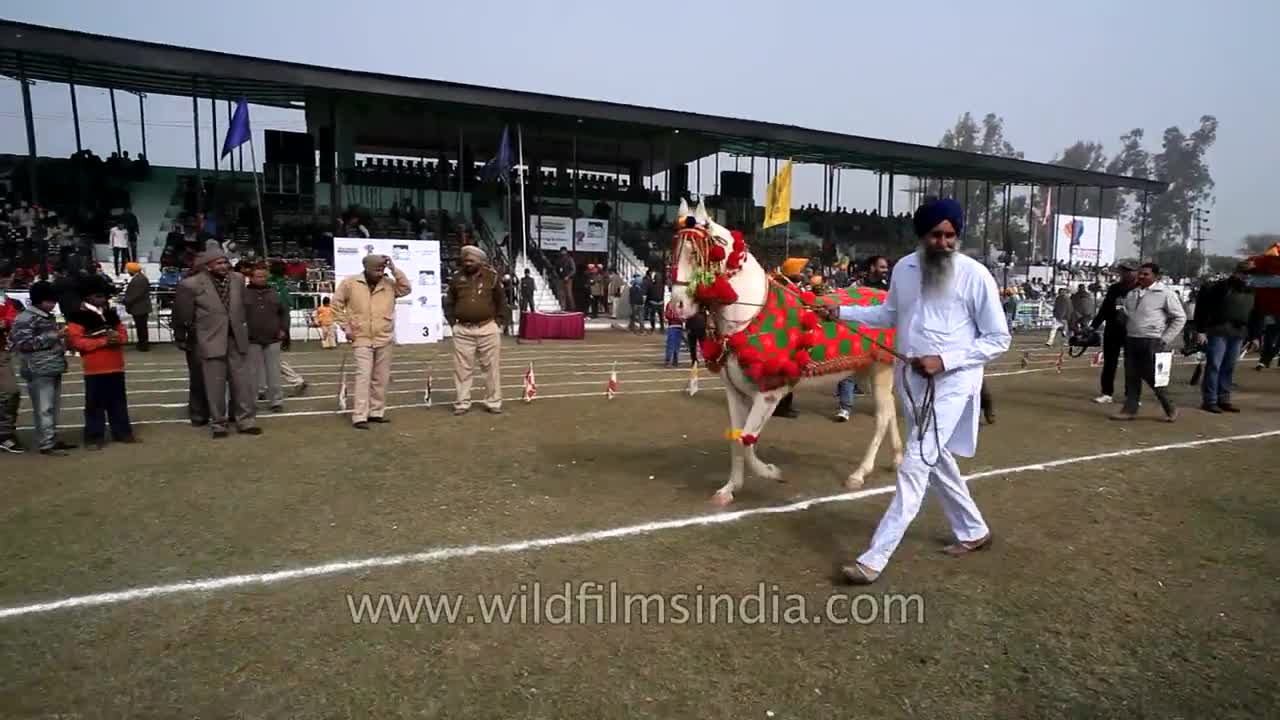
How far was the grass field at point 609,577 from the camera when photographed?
313 cm

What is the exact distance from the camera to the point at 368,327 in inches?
336

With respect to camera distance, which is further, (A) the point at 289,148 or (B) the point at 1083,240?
(B) the point at 1083,240

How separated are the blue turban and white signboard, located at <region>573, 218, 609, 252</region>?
972 inches

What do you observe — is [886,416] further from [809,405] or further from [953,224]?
[809,405]

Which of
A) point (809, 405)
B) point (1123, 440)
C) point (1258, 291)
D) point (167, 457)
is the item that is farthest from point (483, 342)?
point (1258, 291)

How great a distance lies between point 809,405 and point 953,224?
652 cm

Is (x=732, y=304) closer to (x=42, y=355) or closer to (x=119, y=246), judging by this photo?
(x=42, y=355)

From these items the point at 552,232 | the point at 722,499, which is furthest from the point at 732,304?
the point at 552,232

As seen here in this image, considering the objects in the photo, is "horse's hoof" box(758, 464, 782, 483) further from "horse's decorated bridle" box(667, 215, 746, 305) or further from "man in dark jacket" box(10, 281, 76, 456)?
"man in dark jacket" box(10, 281, 76, 456)

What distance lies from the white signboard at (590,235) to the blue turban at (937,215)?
24.7 metres

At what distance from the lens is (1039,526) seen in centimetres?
521

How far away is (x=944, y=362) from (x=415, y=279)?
50.1ft

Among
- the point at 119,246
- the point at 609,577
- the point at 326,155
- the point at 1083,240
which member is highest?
the point at 326,155

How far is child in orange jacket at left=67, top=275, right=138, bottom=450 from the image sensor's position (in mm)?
7160
